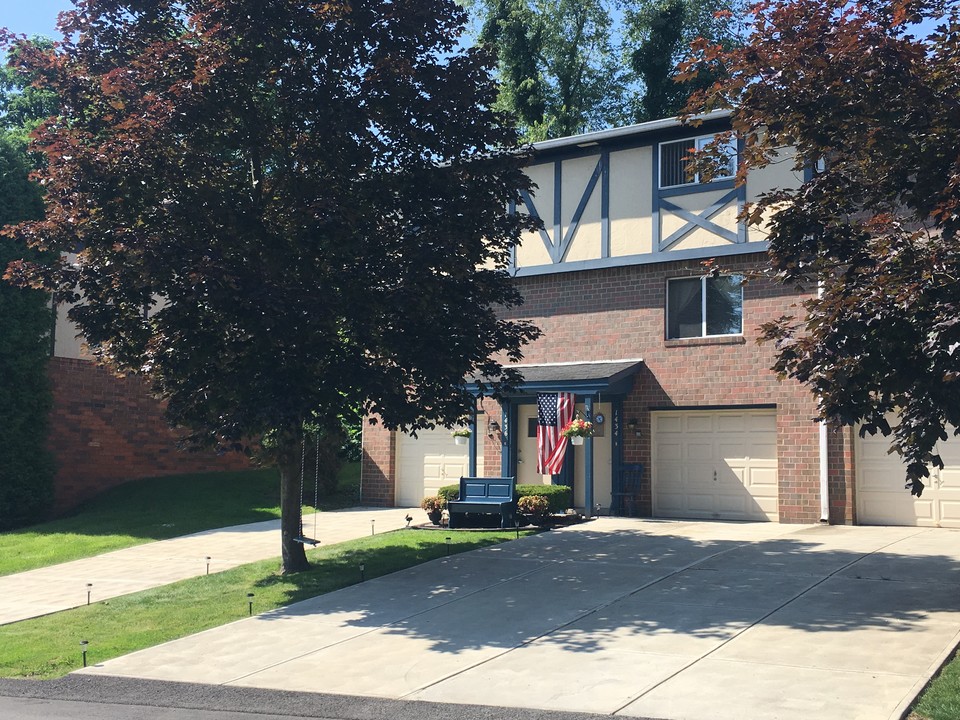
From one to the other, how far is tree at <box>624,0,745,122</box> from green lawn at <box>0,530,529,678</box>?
22.7m

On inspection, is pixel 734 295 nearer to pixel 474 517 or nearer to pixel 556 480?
pixel 556 480

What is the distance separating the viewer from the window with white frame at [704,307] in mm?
19453

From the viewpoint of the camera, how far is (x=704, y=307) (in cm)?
1977

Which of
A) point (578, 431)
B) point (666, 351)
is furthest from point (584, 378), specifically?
point (666, 351)

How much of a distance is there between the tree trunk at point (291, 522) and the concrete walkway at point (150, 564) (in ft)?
4.72

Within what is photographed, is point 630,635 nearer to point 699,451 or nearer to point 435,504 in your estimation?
point 435,504

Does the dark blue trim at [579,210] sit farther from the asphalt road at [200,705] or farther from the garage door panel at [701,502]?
the asphalt road at [200,705]

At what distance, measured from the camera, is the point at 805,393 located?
61.1ft

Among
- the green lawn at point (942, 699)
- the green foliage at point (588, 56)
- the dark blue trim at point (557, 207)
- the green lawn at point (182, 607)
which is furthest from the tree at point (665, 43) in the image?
the green lawn at point (942, 699)

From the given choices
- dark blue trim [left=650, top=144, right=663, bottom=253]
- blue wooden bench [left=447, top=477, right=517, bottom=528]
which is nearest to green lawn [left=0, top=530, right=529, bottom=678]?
blue wooden bench [left=447, top=477, right=517, bottom=528]

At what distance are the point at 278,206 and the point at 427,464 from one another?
421 inches

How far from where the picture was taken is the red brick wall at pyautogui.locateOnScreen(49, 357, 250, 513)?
77.7ft

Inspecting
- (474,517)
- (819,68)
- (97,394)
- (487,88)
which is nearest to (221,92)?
(487,88)

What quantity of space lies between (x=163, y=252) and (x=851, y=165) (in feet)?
27.0
